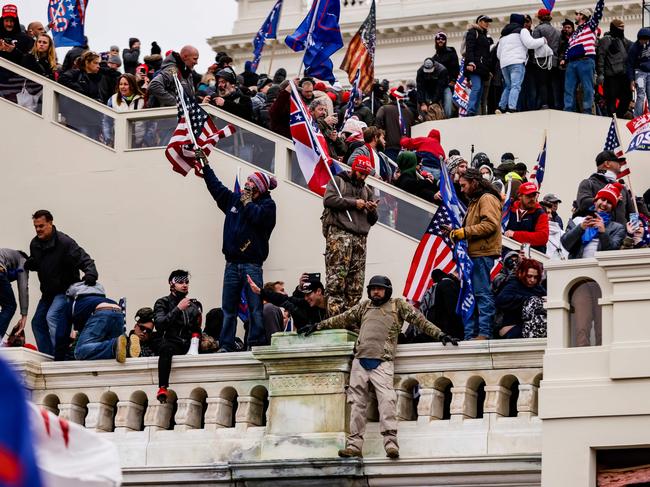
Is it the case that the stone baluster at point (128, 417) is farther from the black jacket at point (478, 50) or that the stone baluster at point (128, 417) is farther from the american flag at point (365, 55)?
the american flag at point (365, 55)

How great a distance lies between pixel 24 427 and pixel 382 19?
4724 cm

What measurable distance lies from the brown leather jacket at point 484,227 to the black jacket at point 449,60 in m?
11.6

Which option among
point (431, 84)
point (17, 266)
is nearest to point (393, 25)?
point (431, 84)

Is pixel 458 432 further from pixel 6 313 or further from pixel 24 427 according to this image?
pixel 24 427

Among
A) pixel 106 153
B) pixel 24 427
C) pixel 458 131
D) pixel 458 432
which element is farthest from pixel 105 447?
pixel 458 131

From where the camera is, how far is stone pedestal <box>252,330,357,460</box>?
17.4 metres

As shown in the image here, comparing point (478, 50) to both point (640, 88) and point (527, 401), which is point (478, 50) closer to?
point (640, 88)

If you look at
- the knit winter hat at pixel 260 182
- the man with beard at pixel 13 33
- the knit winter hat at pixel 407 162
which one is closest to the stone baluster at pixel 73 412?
the knit winter hat at pixel 260 182

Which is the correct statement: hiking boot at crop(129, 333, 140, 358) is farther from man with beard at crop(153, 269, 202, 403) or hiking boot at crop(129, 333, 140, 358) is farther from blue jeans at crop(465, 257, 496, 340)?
blue jeans at crop(465, 257, 496, 340)

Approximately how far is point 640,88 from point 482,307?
435 inches

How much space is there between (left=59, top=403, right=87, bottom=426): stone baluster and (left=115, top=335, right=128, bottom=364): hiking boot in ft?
2.17

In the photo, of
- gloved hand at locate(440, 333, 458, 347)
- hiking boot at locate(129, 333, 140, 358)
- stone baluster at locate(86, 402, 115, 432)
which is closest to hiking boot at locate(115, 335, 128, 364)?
hiking boot at locate(129, 333, 140, 358)

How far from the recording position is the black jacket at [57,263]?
66.0 ft

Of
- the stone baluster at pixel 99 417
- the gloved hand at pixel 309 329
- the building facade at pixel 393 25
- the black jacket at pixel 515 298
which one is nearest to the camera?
the black jacket at pixel 515 298
